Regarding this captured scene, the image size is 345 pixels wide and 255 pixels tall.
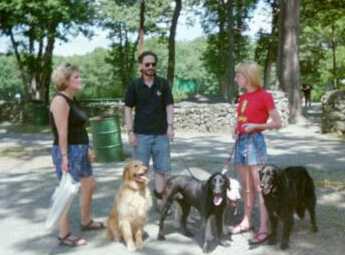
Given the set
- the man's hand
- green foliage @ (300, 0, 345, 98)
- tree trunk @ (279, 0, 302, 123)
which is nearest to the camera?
the man's hand

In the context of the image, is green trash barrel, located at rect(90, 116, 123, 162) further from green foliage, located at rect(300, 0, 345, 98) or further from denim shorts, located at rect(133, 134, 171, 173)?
green foliage, located at rect(300, 0, 345, 98)

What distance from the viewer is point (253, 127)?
20.1ft

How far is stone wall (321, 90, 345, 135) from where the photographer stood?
17297 millimetres

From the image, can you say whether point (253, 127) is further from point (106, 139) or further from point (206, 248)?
point (106, 139)

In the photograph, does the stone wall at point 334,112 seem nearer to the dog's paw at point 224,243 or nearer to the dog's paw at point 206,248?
the dog's paw at point 224,243

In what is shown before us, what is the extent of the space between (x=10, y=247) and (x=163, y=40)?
144 feet

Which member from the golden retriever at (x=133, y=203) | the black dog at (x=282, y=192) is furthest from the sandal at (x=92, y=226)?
the black dog at (x=282, y=192)

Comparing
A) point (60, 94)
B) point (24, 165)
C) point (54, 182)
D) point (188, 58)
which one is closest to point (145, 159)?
point (60, 94)

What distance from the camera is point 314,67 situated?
5541 centimetres

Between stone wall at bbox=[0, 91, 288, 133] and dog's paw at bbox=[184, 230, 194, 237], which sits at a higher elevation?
stone wall at bbox=[0, 91, 288, 133]

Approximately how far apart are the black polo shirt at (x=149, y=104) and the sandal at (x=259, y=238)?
65.2 inches

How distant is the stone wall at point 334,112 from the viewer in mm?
17297

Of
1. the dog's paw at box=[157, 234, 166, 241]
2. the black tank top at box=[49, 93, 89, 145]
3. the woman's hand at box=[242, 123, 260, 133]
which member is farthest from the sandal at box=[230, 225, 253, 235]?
the black tank top at box=[49, 93, 89, 145]

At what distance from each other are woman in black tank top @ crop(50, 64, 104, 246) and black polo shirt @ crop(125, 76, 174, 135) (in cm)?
79
